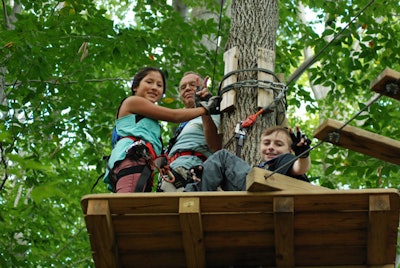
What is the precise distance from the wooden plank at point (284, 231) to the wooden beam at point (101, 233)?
36.6 inches

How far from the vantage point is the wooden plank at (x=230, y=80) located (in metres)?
5.45

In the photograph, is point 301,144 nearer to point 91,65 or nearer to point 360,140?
point 360,140

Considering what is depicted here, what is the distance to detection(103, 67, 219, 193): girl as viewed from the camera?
4.85 metres

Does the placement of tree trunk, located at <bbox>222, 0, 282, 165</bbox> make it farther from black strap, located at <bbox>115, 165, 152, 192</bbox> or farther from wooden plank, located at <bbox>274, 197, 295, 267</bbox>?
wooden plank, located at <bbox>274, 197, 295, 267</bbox>

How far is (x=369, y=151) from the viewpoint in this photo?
13.0ft

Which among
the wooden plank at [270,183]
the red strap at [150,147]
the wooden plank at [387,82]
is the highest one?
the wooden plank at [387,82]

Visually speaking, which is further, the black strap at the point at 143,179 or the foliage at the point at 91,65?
the foliage at the point at 91,65

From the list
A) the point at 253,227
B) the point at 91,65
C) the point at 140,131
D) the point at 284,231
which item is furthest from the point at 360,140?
Result: the point at 91,65

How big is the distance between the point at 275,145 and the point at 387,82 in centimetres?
128

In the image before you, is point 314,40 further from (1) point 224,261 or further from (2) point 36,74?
(1) point 224,261

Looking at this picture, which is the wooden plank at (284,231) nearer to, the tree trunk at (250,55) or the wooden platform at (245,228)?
the wooden platform at (245,228)

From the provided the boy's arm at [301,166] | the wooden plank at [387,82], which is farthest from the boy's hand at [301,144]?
the wooden plank at [387,82]

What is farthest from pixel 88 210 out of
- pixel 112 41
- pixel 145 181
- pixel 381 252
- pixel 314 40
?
pixel 314 40

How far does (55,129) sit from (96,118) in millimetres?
534
